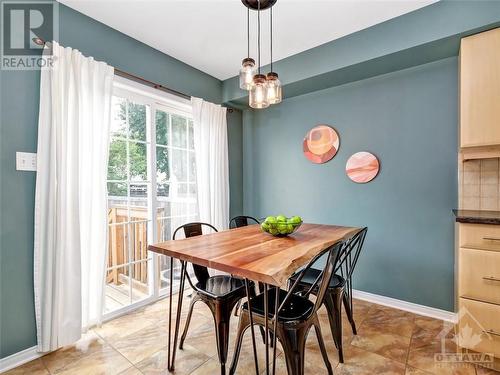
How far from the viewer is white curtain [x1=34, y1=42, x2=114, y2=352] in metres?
1.74

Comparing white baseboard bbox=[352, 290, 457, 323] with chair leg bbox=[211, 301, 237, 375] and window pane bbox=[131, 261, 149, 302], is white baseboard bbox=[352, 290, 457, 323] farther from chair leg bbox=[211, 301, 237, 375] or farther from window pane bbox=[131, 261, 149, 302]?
window pane bbox=[131, 261, 149, 302]

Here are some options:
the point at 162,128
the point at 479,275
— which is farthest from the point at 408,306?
the point at 162,128

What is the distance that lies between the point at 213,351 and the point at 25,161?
6.07 feet

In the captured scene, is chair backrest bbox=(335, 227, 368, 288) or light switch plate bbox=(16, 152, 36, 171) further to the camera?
light switch plate bbox=(16, 152, 36, 171)

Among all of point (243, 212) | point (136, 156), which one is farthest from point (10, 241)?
point (243, 212)

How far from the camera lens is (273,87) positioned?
1.78 meters

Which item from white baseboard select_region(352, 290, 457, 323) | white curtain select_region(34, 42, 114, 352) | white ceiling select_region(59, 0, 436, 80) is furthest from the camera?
white baseboard select_region(352, 290, 457, 323)

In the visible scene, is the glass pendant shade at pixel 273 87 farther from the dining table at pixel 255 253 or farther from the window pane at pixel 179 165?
the window pane at pixel 179 165

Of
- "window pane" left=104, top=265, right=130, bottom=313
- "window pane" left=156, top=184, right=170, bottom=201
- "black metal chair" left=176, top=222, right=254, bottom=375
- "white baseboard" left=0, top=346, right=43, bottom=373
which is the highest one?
"window pane" left=156, top=184, right=170, bottom=201

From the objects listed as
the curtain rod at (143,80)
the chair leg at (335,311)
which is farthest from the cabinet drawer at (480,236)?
the curtain rod at (143,80)

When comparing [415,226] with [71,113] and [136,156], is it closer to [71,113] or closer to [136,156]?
[136,156]

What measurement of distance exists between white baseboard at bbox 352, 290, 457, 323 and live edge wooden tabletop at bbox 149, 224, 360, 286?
1104mm

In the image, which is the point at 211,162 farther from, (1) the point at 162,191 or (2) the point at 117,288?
(2) the point at 117,288

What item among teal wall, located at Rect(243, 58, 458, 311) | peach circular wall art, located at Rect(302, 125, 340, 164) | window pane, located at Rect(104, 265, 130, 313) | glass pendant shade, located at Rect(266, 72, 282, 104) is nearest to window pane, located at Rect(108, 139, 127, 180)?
window pane, located at Rect(104, 265, 130, 313)
